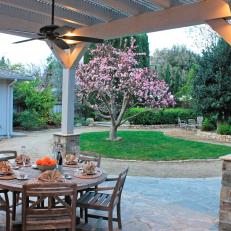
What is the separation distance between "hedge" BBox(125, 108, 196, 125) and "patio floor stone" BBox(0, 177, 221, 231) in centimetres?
1212

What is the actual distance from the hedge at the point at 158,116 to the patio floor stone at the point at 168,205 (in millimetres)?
12121

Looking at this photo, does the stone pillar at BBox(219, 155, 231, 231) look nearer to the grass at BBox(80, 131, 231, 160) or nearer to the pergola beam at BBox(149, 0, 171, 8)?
the pergola beam at BBox(149, 0, 171, 8)

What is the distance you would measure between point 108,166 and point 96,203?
4836mm

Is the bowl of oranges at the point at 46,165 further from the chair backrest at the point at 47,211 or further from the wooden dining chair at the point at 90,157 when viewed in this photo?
the wooden dining chair at the point at 90,157

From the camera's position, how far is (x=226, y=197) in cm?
427

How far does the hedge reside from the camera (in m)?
19.3

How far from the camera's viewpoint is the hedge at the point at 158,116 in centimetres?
1927

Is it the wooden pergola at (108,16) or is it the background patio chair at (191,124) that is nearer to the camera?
the wooden pergola at (108,16)

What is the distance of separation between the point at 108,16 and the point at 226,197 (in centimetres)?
362

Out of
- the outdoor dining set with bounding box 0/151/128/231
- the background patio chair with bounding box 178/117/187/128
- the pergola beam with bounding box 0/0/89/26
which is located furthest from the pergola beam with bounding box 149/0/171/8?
the background patio chair with bounding box 178/117/187/128

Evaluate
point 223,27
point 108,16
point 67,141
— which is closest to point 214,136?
point 67,141

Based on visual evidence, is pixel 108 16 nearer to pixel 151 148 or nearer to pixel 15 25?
pixel 15 25

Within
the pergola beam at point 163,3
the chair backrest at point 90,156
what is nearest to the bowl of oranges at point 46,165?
the chair backrest at point 90,156

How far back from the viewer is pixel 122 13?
5.82 metres
